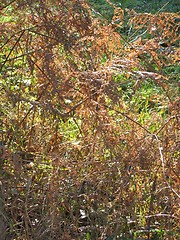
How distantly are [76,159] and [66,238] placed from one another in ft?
1.68

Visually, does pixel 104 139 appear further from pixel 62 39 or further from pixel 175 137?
pixel 62 39

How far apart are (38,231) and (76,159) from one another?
0.54 m

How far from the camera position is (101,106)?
3189 mm

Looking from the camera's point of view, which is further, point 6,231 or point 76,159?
point 76,159

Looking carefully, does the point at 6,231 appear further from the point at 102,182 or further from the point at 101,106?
the point at 101,106

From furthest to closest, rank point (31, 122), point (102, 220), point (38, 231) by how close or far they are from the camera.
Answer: point (31, 122)
point (102, 220)
point (38, 231)

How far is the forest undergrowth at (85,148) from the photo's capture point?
3.08m

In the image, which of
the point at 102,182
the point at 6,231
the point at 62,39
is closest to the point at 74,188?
the point at 102,182

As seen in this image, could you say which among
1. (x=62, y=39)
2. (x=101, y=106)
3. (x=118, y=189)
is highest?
(x=62, y=39)

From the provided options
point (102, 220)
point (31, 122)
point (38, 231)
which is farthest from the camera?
point (31, 122)

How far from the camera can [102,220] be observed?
3301 mm

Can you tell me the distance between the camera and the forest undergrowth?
121 inches

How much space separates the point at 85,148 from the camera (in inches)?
135

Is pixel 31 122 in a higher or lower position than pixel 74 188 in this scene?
higher
